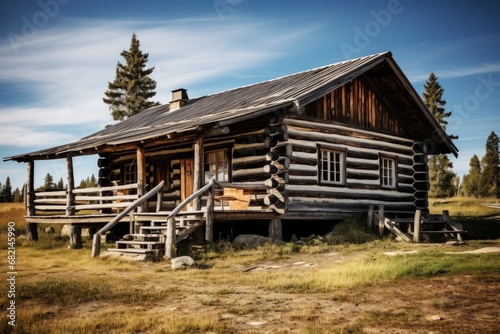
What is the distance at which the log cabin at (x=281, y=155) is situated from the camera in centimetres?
1503

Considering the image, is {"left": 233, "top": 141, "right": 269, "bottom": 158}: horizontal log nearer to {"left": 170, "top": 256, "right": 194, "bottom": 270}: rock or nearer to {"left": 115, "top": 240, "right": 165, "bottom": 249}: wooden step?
{"left": 115, "top": 240, "right": 165, "bottom": 249}: wooden step

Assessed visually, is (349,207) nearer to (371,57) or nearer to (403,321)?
(371,57)

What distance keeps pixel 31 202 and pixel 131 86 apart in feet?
81.7

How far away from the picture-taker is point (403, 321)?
Result: 5.71 meters

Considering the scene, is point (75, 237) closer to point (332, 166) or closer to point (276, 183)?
point (276, 183)

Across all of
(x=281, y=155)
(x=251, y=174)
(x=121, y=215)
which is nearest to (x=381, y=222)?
(x=281, y=155)

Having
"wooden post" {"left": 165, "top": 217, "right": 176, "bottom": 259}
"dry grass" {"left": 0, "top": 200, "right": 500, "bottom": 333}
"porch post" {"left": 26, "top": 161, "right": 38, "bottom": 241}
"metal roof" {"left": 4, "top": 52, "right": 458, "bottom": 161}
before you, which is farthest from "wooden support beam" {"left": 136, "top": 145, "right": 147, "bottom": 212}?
"porch post" {"left": 26, "top": 161, "right": 38, "bottom": 241}

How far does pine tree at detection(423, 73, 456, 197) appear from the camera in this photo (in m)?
44.4

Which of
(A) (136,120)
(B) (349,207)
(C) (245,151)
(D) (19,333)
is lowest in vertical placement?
(D) (19,333)

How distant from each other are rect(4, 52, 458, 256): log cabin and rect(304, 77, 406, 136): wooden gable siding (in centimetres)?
4

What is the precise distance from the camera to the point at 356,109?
18.7 metres

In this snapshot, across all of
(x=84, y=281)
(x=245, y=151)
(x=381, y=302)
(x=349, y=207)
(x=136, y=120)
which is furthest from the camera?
(x=136, y=120)

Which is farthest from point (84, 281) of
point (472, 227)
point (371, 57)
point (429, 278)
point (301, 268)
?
point (472, 227)

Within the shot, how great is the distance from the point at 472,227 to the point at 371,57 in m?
8.27
